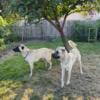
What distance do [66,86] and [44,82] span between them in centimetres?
76

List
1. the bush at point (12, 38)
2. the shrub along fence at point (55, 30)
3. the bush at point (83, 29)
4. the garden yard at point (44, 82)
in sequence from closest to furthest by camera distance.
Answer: the garden yard at point (44, 82)
the bush at point (83, 29)
the shrub along fence at point (55, 30)
the bush at point (12, 38)

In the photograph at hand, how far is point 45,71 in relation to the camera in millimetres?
9094

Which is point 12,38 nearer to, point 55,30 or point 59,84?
point 55,30

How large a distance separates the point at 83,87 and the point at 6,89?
7.01 feet

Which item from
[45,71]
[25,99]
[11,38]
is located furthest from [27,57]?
[11,38]

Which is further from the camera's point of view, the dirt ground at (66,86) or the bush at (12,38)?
the bush at (12,38)

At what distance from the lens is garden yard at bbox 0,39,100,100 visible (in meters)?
6.99

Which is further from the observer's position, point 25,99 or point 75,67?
point 75,67

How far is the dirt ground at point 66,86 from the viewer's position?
708cm

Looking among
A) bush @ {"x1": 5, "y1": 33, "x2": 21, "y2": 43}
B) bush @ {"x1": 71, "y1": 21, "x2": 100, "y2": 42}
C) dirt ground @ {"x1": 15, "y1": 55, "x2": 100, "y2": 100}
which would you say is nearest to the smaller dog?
dirt ground @ {"x1": 15, "y1": 55, "x2": 100, "y2": 100}

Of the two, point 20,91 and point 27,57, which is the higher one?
point 27,57

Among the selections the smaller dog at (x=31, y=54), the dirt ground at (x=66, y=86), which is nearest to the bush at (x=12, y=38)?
the dirt ground at (x=66, y=86)

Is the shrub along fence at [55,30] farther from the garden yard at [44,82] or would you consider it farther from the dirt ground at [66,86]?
the dirt ground at [66,86]

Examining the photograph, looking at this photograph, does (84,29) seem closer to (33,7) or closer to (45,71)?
(45,71)
